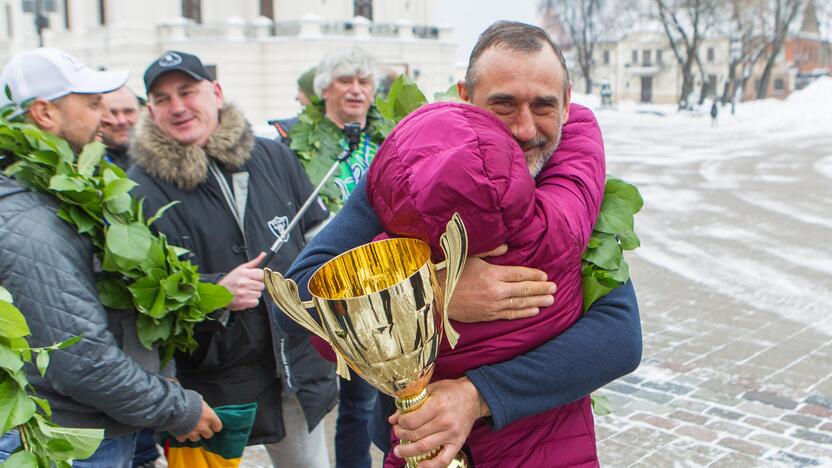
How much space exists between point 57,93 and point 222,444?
4.92 feet

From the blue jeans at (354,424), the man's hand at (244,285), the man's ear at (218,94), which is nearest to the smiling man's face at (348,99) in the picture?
the man's ear at (218,94)

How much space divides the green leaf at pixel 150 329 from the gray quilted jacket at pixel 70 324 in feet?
0.23

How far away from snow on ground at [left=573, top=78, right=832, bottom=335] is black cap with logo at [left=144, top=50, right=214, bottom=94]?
230 inches

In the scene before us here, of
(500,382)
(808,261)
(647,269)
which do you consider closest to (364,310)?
(500,382)

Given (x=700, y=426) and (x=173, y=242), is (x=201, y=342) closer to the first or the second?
(x=173, y=242)

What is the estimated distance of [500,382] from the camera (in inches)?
73.1

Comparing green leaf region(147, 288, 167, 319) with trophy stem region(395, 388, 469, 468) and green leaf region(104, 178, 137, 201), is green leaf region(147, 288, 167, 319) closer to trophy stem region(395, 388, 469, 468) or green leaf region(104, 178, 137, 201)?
green leaf region(104, 178, 137, 201)

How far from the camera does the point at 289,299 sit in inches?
66.5

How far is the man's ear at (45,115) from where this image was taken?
10.5 feet

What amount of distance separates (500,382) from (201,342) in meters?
1.80

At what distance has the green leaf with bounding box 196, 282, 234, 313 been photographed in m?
3.05

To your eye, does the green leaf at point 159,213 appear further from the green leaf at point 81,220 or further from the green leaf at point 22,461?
the green leaf at point 22,461

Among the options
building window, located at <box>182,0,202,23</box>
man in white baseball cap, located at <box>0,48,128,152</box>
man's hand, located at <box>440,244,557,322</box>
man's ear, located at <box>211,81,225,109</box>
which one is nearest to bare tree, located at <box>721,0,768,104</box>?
building window, located at <box>182,0,202,23</box>

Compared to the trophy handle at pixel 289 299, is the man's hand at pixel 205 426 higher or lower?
lower
